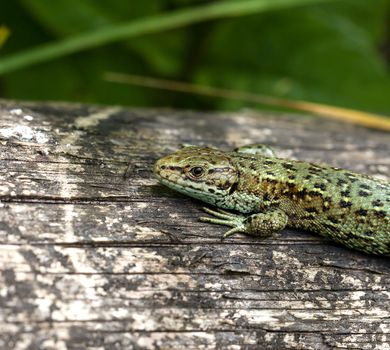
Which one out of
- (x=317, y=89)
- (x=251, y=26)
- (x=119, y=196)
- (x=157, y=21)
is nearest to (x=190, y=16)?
(x=157, y=21)

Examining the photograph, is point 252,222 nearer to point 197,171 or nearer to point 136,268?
point 197,171

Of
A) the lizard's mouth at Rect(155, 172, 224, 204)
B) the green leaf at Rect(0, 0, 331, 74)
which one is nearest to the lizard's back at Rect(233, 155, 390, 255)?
the lizard's mouth at Rect(155, 172, 224, 204)

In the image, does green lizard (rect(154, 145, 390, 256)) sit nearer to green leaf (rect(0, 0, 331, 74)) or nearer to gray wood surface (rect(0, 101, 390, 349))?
gray wood surface (rect(0, 101, 390, 349))

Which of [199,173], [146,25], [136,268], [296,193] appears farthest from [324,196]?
[146,25]

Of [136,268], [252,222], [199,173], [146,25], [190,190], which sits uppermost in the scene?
[146,25]

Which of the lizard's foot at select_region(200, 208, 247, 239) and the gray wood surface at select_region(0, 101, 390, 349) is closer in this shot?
the gray wood surface at select_region(0, 101, 390, 349)

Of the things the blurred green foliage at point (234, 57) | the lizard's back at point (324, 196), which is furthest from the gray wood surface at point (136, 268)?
the blurred green foliage at point (234, 57)

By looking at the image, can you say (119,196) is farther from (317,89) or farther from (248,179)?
(317,89)
